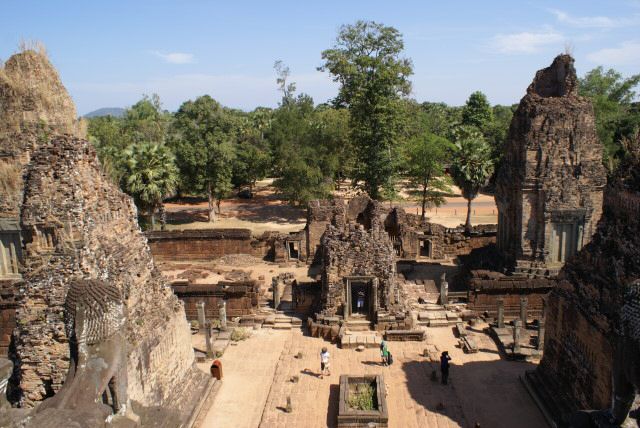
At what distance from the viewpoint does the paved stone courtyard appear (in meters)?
14.5

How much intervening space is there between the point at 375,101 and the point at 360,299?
19020mm

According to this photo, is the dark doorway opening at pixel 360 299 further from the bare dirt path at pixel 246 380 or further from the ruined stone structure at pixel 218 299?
the ruined stone structure at pixel 218 299

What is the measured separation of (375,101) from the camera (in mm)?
36281

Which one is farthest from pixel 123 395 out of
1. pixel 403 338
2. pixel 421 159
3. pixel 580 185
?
pixel 421 159

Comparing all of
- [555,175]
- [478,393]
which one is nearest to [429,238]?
[555,175]

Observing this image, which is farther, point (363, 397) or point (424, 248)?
point (424, 248)

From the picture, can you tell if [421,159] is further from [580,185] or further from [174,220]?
[174,220]

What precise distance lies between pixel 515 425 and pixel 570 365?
229 cm

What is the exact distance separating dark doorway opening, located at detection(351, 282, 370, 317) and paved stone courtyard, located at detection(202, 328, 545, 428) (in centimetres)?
231

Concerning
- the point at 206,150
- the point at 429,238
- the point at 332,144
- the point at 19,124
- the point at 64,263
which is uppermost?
the point at 19,124

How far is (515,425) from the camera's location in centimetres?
1395

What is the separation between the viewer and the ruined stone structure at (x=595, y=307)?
1155 cm

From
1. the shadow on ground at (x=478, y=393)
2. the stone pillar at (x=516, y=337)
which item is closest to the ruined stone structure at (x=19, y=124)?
the shadow on ground at (x=478, y=393)

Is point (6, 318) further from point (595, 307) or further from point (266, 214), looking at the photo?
point (266, 214)
